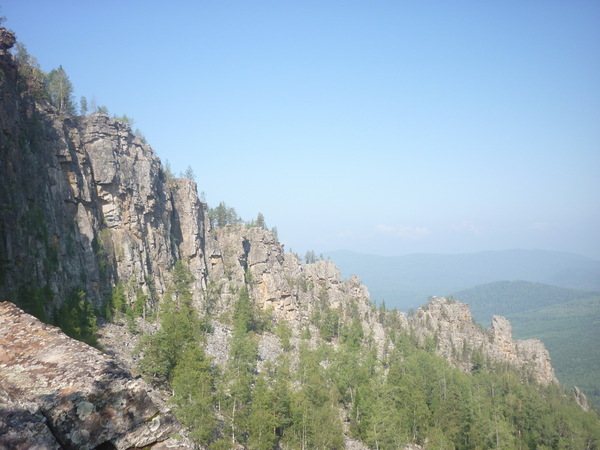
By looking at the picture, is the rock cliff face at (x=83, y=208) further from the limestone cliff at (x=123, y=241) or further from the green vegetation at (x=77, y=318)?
the green vegetation at (x=77, y=318)

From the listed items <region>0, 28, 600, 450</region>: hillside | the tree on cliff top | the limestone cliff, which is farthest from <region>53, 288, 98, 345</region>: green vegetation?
the tree on cliff top

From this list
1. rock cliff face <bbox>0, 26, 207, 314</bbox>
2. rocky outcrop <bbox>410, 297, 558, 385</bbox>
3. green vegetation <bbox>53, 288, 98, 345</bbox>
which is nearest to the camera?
rock cliff face <bbox>0, 26, 207, 314</bbox>

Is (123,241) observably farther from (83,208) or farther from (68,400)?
(68,400)

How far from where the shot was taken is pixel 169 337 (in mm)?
53281

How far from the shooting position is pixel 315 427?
162ft

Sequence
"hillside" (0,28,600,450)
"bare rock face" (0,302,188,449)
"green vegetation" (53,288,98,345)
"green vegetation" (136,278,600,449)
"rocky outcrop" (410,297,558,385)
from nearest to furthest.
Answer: "bare rock face" (0,302,188,449), "hillside" (0,28,600,450), "green vegetation" (136,278,600,449), "green vegetation" (53,288,98,345), "rocky outcrop" (410,297,558,385)

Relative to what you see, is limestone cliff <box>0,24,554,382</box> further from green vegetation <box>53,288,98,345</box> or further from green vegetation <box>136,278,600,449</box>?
green vegetation <box>136,278,600,449</box>

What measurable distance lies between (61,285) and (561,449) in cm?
9163

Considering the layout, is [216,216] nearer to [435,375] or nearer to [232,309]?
[232,309]

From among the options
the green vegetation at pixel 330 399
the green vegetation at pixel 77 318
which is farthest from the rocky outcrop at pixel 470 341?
the green vegetation at pixel 77 318

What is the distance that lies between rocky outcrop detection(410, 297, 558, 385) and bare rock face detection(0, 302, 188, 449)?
141 m

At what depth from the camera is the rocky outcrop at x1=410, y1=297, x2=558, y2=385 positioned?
136250 millimetres

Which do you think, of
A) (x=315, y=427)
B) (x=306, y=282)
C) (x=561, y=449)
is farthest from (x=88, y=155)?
(x=561, y=449)

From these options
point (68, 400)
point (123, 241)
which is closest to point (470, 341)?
point (123, 241)
